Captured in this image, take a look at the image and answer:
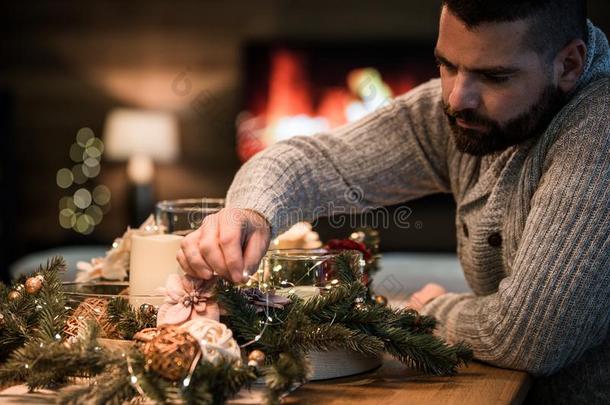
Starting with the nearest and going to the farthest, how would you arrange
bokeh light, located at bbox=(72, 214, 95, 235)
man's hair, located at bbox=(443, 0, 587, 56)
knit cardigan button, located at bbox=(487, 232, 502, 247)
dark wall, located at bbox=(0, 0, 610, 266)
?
1. man's hair, located at bbox=(443, 0, 587, 56)
2. knit cardigan button, located at bbox=(487, 232, 502, 247)
3. dark wall, located at bbox=(0, 0, 610, 266)
4. bokeh light, located at bbox=(72, 214, 95, 235)

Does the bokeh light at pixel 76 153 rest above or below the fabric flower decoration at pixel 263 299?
above

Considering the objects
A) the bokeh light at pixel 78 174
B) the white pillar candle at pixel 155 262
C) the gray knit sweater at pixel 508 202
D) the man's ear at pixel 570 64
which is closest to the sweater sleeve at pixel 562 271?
the gray knit sweater at pixel 508 202

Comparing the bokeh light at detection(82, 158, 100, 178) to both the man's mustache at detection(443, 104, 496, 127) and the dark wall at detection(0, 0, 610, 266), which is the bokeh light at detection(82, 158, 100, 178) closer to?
the dark wall at detection(0, 0, 610, 266)

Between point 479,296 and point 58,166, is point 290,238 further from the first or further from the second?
point 58,166

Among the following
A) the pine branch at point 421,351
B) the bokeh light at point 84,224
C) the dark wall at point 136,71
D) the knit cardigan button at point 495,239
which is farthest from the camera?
the bokeh light at point 84,224

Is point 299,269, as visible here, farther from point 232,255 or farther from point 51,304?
point 51,304

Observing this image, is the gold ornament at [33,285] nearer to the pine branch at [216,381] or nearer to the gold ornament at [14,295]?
the gold ornament at [14,295]

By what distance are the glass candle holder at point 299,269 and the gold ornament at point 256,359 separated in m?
0.16

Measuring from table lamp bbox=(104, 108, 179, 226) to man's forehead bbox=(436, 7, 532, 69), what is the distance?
3398 mm

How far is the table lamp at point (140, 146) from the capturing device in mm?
4582

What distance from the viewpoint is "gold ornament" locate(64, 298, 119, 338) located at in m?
1.11

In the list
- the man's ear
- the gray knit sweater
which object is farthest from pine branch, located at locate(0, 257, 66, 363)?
the man's ear


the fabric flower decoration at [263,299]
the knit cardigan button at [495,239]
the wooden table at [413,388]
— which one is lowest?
the wooden table at [413,388]

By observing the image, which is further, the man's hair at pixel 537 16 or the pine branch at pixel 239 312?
the man's hair at pixel 537 16
